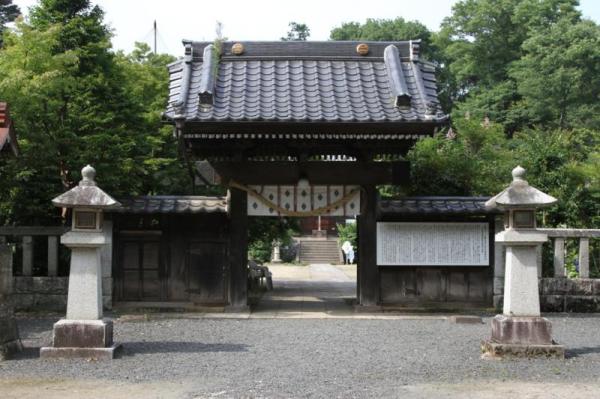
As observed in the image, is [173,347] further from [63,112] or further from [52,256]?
[63,112]

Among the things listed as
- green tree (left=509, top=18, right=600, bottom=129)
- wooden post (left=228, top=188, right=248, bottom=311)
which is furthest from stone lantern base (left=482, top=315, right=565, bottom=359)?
green tree (left=509, top=18, right=600, bottom=129)

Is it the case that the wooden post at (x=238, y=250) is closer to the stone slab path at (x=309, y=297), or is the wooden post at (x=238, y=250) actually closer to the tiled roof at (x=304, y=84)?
the stone slab path at (x=309, y=297)

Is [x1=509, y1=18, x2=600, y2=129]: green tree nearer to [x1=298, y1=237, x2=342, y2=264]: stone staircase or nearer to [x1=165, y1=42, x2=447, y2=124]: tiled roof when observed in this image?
[x1=298, y1=237, x2=342, y2=264]: stone staircase

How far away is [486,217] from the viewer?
14.8 meters

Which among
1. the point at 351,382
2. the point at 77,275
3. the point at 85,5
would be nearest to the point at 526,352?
the point at 351,382

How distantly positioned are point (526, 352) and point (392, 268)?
5.24 m

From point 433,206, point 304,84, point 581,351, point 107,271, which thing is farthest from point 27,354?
point 433,206

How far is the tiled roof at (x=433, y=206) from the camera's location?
14383mm

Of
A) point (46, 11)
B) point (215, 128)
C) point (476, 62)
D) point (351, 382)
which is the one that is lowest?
point (351, 382)

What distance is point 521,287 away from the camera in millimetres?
9727

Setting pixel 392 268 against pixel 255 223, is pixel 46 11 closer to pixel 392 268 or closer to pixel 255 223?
pixel 255 223

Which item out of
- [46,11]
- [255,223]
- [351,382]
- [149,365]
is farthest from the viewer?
[255,223]

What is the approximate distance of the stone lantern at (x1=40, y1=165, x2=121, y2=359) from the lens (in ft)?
30.7

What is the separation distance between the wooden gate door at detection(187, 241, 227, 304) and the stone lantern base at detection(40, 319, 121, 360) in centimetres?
508
